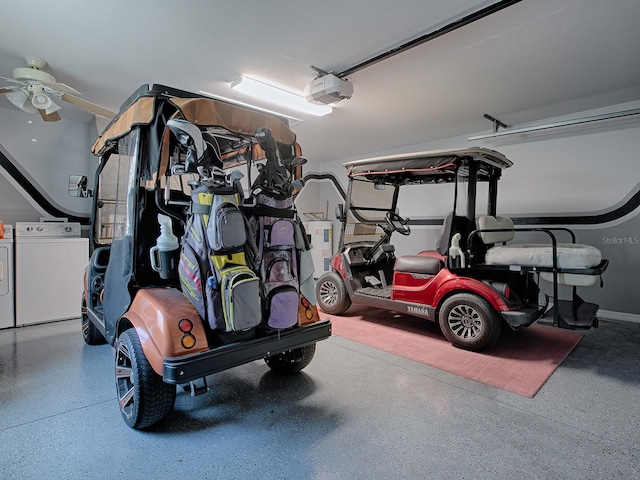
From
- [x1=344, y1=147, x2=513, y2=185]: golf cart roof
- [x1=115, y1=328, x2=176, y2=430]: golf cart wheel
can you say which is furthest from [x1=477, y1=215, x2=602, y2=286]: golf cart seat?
[x1=115, y1=328, x2=176, y2=430]: golf cart wheel

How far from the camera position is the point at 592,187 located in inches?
178

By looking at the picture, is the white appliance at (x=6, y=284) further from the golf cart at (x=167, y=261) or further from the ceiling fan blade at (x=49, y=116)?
the golf cart at (x=167, y=261)

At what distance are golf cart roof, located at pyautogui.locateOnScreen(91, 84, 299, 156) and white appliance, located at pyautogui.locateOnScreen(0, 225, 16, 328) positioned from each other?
285cm

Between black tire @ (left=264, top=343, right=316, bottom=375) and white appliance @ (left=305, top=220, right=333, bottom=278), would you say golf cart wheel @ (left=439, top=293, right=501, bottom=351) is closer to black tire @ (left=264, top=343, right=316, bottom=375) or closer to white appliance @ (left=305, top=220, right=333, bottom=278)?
black tire @ (left=264, top=343, right=316, bottom=375)

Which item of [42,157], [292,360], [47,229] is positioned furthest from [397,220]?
[42,157]

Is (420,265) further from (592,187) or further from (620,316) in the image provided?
(620,316)

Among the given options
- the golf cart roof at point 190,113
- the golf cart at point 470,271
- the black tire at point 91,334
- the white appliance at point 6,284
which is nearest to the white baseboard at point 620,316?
the golf cart at point 470,271

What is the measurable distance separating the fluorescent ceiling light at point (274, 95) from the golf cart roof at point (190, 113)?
161 centimetres

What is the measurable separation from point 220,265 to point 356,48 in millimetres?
2304

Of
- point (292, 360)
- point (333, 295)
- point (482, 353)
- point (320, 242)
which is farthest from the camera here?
point (320, 242)

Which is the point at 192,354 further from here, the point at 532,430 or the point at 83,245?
the point at 83,245

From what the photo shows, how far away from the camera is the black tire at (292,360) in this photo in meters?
2.67

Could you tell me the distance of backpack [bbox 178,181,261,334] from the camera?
70.9 inches

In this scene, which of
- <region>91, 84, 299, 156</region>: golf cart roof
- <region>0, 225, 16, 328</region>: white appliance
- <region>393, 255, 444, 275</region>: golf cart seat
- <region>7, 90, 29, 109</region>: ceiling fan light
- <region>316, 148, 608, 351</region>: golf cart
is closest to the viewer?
<region>91, 84, 299, 156</region>: golf cart roof
